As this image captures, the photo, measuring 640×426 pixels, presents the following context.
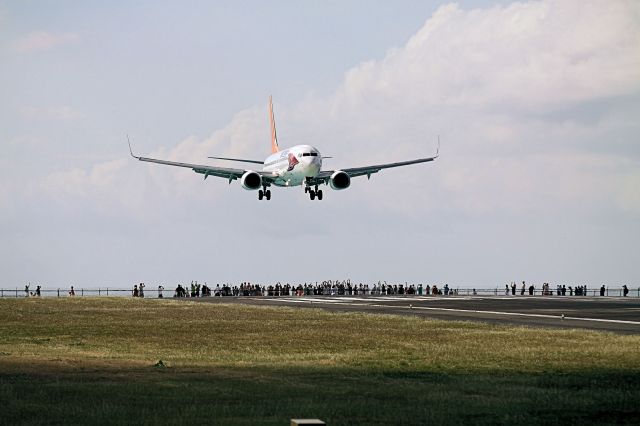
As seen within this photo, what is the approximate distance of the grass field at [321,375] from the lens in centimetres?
1989

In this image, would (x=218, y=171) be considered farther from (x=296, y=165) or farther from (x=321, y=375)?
(x=321, y=375)

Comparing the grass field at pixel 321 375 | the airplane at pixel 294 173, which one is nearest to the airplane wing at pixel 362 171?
the airplane at pixel 294 173

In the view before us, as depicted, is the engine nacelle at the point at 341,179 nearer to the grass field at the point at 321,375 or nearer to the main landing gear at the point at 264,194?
the main landing gear at the point at 264,194

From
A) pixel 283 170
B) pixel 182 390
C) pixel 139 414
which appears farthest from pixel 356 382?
pixel 283 170

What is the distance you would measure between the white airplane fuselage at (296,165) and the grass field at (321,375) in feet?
128

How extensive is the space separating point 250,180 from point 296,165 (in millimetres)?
5281

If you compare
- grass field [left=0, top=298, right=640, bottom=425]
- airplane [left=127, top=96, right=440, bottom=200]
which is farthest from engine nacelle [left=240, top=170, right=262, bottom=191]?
grass field [left=0, top=298, right=640, bottom=425]

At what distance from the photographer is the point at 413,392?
23406 mm

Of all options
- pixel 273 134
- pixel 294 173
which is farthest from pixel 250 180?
pixel 273 134

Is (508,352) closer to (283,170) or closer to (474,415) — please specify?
(474,415)

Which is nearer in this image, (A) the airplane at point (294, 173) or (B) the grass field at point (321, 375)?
(B) the grass field at point (321, 375)

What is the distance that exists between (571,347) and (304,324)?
62.3 ft

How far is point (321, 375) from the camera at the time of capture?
88.5 ft

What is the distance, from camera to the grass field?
1989cm
